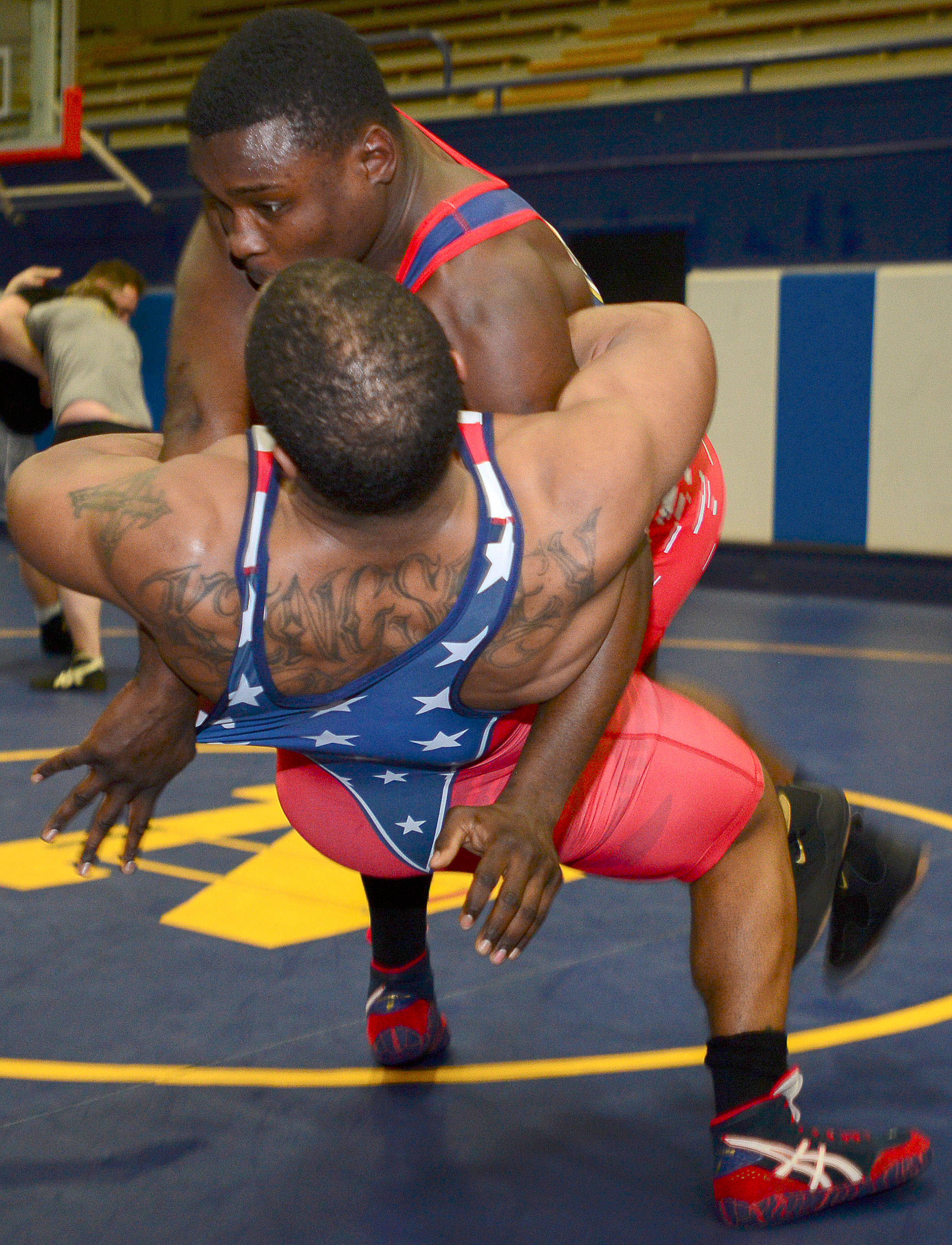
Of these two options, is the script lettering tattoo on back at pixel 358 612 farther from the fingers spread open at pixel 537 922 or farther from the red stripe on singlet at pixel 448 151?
the red stripe on singlet at pixel 448 151

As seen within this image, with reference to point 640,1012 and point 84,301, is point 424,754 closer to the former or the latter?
point 640,1012

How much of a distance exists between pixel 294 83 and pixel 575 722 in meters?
0.96

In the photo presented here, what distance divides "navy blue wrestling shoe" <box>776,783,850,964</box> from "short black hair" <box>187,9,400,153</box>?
1264 millimetres

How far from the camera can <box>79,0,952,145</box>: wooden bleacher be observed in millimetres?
9039

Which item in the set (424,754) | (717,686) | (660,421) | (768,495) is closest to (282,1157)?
(424,754)

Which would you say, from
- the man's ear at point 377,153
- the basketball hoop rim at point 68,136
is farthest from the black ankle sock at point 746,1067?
the basketball hoop rim at point 68,136

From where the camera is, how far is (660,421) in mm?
1797

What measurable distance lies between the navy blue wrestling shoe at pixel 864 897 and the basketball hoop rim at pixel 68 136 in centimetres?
695

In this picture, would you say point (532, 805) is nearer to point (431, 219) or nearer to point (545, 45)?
point (431, 219)

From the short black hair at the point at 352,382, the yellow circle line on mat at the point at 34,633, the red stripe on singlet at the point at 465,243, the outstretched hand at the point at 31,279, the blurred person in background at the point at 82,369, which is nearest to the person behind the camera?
the short black hair at the point at 352,382

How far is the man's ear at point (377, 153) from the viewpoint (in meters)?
2.03

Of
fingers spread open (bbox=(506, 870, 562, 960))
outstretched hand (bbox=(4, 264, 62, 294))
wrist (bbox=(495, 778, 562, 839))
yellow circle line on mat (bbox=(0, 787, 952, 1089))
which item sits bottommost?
yellow circle line on mat (bbox=(0, 787, 952, 1089))

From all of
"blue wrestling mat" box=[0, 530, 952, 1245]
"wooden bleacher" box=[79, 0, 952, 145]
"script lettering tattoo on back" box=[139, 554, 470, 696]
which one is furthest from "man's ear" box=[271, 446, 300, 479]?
"wooden bleacher" box=[79, 0, 952, 145]

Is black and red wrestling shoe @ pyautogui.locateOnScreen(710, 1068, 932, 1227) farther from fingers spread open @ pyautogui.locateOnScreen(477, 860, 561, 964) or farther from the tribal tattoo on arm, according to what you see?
the tribal tattoo on arm
